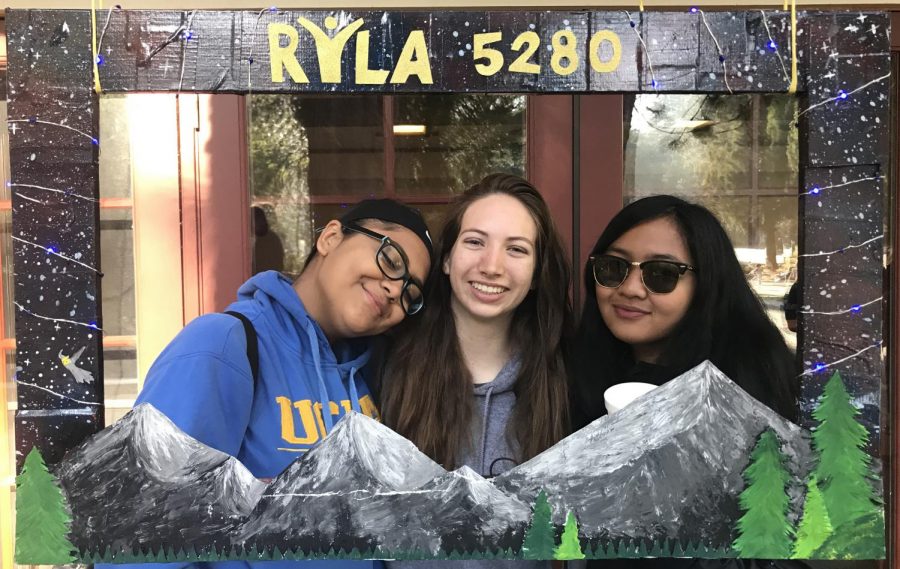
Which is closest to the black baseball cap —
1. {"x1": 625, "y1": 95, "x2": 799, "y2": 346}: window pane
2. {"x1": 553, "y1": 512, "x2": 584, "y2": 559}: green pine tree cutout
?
{"x1": 553, "y1": 512, "x2": 584, "y2": 559}: green pine tree cutout

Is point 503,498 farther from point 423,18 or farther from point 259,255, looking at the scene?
point 259,255

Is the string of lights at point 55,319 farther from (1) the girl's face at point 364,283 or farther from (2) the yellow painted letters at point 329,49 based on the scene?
(2) the yellow painted letters at point 329,49

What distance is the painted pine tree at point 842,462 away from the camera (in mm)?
1101

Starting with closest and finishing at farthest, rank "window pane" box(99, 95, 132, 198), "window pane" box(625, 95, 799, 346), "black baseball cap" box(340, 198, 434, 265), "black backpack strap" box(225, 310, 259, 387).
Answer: "black backpack strap" box(225, 310, 259, 387), "black baseball cap" box(340, 198, 434, 265), "window pane" box(99, 95, 132, 198), "window pane" box(625, 95, 799, 346)

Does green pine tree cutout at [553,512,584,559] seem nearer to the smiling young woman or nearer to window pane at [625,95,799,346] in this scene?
the smiling young woman

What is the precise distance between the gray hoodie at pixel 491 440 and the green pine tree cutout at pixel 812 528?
1.65 feet

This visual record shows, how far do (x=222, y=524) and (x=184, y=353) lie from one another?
0.30 metres

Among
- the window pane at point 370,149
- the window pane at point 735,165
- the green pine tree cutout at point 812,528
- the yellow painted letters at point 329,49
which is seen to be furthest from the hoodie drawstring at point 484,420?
the window pane at point 735,165

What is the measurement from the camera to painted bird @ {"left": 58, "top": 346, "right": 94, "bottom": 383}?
111 centimetres

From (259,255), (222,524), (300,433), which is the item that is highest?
(259,255)

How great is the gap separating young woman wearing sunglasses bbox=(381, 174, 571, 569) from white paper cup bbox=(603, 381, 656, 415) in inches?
7.6

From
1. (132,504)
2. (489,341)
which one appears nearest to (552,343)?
(489,341)

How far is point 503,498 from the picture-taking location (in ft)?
3.62

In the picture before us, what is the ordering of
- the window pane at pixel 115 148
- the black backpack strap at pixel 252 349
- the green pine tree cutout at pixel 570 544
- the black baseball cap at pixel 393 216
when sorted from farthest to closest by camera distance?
the window pane at pixel 115 148
the black baseball cap at pixel 393 216
the black backpack strap at pixel 252 349
the green pine tree cutout at pixel 570 544
